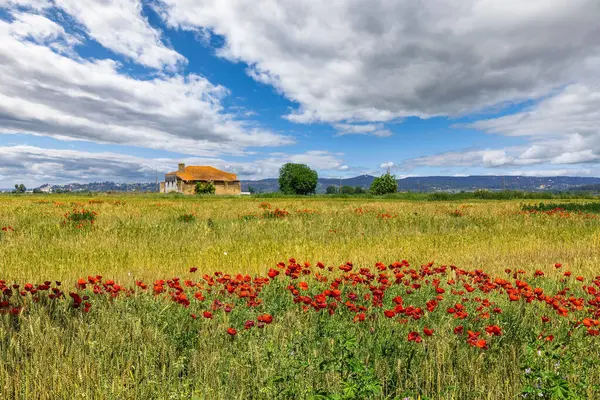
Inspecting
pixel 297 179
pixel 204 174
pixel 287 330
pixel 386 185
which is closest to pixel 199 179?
pixel 204 174

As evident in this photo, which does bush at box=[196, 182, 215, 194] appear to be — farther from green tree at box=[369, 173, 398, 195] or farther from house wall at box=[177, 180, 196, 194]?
green tree at box=[369, 173, 398, 195]

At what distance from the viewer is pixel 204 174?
118938mm

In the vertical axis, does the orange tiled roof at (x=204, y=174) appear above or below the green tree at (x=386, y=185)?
above

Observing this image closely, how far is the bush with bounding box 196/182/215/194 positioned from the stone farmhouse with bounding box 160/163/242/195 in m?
5.55

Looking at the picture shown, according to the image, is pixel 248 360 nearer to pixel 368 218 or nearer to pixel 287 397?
pixel 287 397

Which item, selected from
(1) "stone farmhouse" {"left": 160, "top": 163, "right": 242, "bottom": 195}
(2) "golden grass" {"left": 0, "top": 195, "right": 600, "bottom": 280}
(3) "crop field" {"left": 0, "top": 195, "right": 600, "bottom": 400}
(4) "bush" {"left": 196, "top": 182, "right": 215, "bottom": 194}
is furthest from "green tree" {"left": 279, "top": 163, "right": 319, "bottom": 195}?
(3) "crop field" {"left": 0, "top": 195, "right": 600, "bottom": 400}

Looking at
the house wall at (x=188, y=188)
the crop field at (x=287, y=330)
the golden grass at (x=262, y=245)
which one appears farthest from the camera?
the house wall at (x=188, y=188)

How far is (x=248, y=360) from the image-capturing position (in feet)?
10.3

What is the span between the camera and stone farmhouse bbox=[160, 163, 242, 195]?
112625mm

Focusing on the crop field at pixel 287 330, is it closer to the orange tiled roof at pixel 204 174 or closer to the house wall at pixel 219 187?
the house wall at pixel 219 187

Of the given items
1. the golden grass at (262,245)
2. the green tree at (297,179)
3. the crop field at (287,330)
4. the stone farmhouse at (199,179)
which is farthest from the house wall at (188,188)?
the crop field at (287,330)

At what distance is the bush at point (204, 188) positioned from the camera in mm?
103875

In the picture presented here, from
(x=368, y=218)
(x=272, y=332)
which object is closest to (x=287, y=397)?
(x=272, y=332)

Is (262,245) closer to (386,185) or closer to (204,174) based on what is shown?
(386,185)
